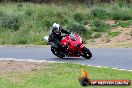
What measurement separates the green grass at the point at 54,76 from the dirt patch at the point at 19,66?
0.34 meters

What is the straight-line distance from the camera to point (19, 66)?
16531mm

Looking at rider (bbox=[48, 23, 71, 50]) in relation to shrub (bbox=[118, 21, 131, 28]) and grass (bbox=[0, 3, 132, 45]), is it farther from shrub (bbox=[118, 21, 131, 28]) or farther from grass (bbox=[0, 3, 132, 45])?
shrub (bbox=[118, 21, 131, 28])

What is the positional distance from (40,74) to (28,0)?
31942 mm

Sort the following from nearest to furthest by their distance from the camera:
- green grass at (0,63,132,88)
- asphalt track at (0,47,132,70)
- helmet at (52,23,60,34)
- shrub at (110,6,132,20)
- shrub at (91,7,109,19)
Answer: green grass at (0,63,132,88)
asphalt track at (0,47,132,70)
helmet at (52,23,60,34)
shrub at (110,6,132,20)
shrub at (91,7,109,19)

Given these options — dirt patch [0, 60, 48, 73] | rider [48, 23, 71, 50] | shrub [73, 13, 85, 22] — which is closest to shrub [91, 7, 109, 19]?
shrub [73, 13, 85, 22]

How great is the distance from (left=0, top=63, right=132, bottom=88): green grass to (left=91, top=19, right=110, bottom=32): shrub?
15343mm

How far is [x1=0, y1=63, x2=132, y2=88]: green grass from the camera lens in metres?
13.0

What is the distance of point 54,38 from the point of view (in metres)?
19.2

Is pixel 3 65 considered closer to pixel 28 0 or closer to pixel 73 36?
pixel 73 36

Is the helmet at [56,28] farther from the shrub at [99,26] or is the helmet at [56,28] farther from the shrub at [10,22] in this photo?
the shrub at [10,22]

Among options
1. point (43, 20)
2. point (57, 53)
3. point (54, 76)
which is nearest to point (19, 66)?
point (54, 76)

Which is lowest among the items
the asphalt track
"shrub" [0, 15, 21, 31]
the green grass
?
"shrub" [0, 15, 21, 31]

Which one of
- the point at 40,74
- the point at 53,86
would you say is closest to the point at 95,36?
the point at 40,74

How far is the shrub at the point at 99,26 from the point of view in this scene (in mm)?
31891
